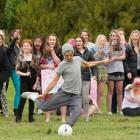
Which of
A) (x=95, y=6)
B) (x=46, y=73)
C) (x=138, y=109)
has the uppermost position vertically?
(x=95, y=6)

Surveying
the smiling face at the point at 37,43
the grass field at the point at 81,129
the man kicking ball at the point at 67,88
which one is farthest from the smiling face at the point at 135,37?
the man kicking ball at the point at 67,88

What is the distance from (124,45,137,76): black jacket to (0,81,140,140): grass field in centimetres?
160

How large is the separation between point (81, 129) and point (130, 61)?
4.25 metres

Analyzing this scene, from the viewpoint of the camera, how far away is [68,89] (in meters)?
12.9

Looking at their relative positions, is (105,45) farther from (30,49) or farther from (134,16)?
(134,16)

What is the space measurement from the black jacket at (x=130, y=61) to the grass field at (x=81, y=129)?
1601mm

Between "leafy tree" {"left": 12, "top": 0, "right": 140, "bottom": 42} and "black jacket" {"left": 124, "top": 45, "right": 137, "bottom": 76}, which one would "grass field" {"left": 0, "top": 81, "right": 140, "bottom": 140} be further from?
"leafy tree" {"left": 12, "top": 0, "right": 140, "bottom": 42}

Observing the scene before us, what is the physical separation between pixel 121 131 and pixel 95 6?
22.6 metres

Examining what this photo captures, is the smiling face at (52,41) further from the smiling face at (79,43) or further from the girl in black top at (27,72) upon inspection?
the smiling face at (79,43)

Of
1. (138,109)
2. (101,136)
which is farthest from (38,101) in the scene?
(138,109)

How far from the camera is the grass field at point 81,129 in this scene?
12047 mm

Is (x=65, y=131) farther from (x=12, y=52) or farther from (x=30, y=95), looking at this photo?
(x=12, y=52)

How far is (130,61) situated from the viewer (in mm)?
16984

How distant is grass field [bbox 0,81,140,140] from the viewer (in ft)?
39.5
